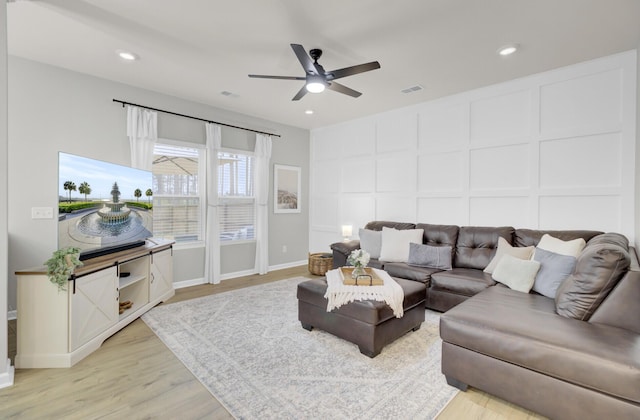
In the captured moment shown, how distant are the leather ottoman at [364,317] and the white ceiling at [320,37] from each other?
2.41 metres

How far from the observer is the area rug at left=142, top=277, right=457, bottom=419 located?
188 cm

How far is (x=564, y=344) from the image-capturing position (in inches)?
65.9

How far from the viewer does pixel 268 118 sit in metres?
5.54

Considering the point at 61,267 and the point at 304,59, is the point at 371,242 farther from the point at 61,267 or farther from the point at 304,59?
the point at 61,267

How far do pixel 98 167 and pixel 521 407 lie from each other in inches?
160

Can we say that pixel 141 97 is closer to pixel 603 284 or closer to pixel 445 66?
pixel 445 66

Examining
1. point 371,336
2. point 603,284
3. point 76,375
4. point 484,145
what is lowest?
point 76,375

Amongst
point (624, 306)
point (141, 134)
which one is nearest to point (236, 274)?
point (141, 134)

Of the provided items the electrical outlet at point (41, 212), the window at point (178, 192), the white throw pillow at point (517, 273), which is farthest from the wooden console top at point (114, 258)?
the white throw pillow at point (517, 273)

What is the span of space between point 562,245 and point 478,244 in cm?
95

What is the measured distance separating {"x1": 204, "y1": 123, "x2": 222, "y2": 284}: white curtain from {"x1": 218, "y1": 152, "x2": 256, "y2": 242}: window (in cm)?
19

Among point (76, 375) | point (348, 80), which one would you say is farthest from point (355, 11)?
point (76, 375)

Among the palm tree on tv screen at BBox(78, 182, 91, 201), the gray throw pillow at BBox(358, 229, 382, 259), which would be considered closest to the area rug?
the gray throw pillow at BBox(358, 229, 382, 259)

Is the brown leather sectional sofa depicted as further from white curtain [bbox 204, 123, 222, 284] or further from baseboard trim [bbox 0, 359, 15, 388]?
white curtain [bbox 204, 123, 222, 284]
